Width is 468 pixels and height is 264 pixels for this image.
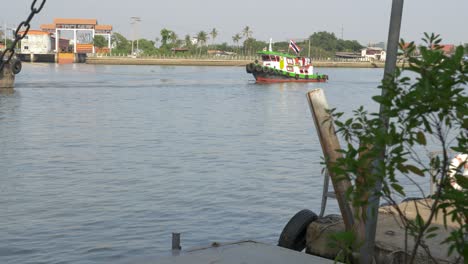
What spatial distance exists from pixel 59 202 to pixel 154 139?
12.2m

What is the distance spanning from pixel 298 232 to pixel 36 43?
141100 millimetres

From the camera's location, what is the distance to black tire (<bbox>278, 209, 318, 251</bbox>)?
27.4 feet

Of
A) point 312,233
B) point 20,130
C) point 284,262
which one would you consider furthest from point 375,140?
point 20,130

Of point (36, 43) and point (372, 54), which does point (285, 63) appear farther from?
point (372, 54)

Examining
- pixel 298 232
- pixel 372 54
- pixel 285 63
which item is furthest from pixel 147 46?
pixel 298 232

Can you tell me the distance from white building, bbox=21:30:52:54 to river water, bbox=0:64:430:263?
105 m

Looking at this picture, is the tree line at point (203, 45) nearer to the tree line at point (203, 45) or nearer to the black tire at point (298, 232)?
the tree line at point (203, 45)

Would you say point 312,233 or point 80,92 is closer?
point 312,233

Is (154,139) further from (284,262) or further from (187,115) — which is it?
(284,262)

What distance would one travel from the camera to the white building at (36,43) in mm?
141375

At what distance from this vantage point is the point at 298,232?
27.5ft

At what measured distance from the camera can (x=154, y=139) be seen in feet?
89.8

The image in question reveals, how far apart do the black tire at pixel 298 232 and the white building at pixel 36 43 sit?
138396mm

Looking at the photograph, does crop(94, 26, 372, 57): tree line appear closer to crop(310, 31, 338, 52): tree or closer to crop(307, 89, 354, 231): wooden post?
crop(310, 31, 338, 52): tree
